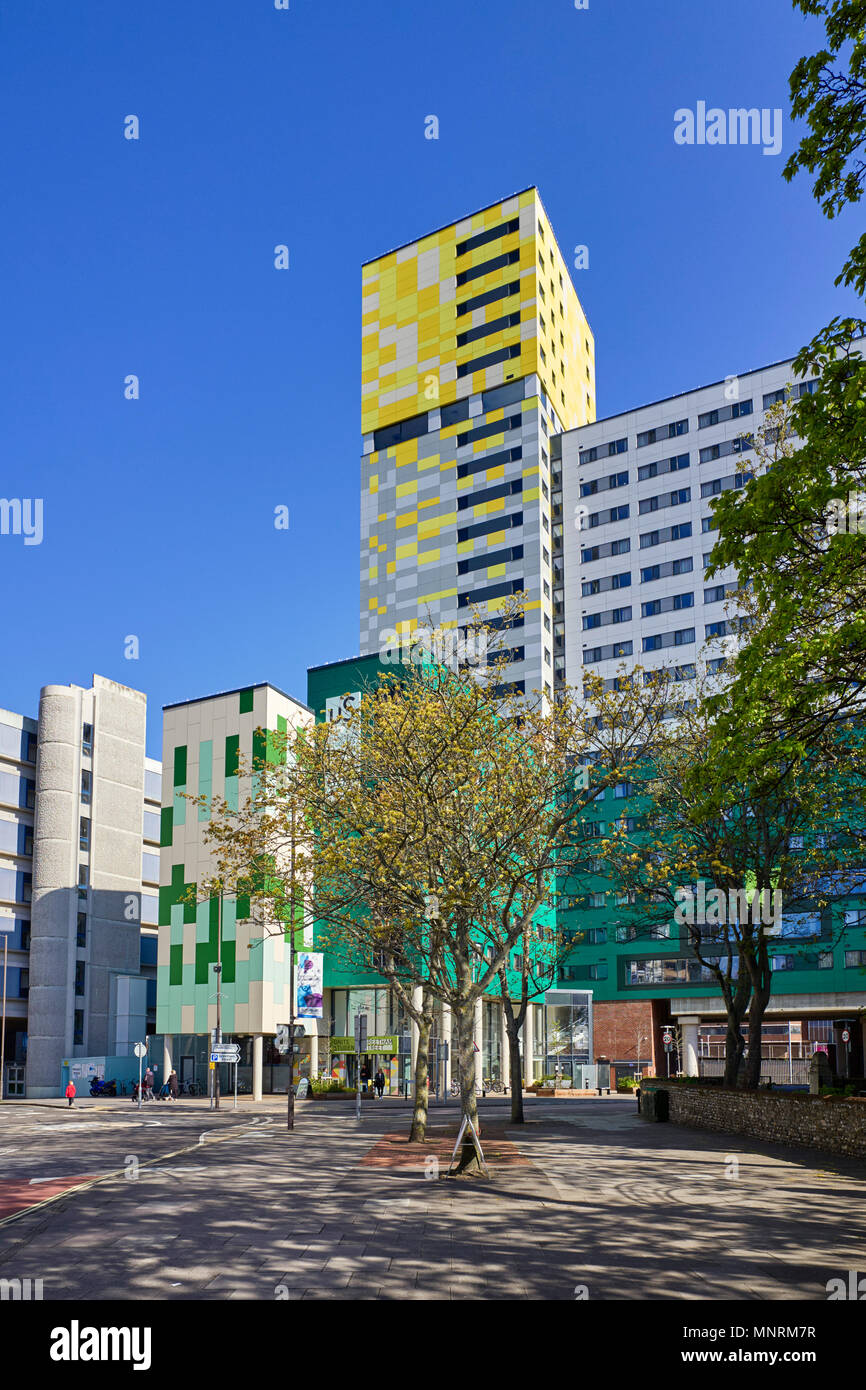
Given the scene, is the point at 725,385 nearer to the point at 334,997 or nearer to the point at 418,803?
the point at 334,997

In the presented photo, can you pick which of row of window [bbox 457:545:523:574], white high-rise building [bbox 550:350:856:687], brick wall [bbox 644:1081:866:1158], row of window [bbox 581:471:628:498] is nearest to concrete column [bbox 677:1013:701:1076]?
white high-rise building [bbox 550:350:856:687]

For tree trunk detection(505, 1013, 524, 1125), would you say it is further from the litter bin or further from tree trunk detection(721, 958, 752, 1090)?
tree trunk detection(721, 958, 752, 1090)

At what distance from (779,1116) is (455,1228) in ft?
48.2

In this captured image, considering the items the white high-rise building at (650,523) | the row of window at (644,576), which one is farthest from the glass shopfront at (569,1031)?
the row of window at (644,576)

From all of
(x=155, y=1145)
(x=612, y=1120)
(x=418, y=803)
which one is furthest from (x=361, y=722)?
(x=612, y=1120)

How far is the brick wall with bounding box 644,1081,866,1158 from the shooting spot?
75.4ft

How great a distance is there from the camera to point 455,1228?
1442 centimetres

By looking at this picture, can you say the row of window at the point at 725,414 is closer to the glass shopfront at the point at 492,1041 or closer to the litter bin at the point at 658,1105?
the glass shopfront at the point at 492,1041

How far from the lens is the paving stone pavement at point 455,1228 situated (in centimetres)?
1098

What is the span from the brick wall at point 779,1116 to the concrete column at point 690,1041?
40.9 m

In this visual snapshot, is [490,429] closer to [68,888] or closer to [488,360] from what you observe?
[488,360]

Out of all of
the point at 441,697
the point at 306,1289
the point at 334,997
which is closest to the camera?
the point at 306,1289

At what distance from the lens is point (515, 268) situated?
330ft
